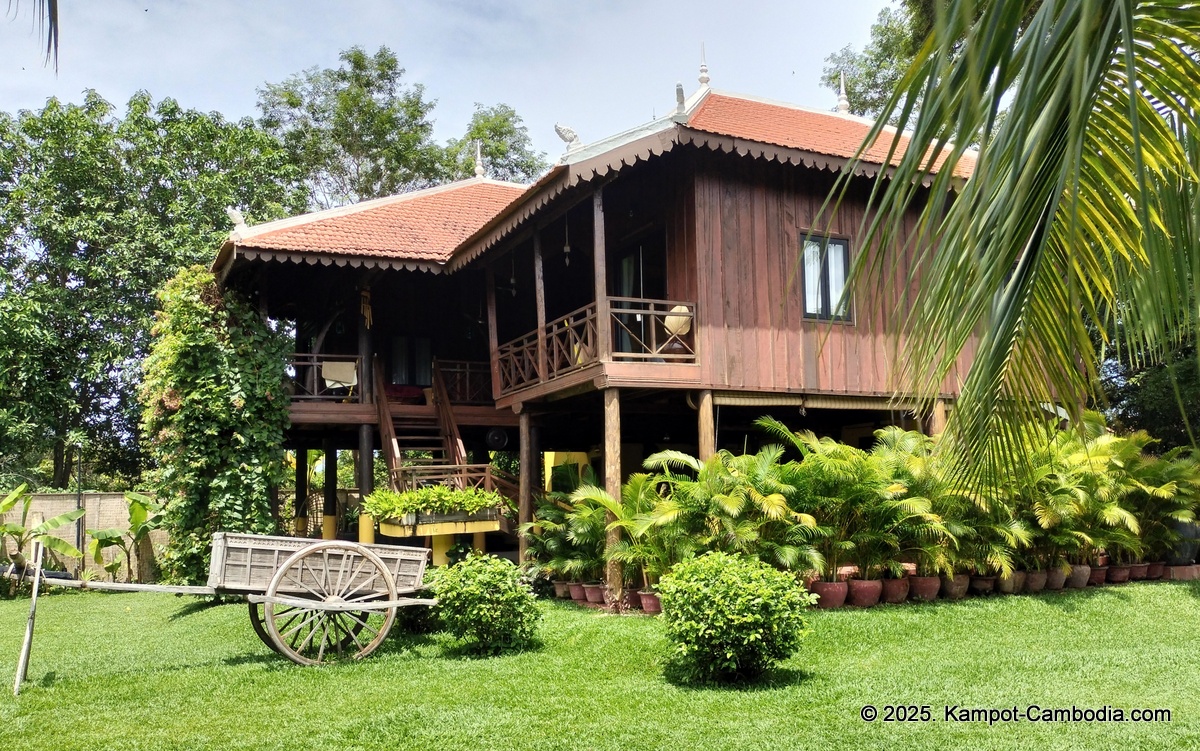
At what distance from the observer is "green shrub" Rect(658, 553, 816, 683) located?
6.47 metres

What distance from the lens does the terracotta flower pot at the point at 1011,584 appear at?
10023 mm

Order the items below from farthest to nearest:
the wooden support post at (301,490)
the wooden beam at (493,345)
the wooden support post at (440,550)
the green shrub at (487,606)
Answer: the wooden support post at (301,490), the wooden beam at (493,345), the wooden support post at (440,550), the green shrub at (487,606)

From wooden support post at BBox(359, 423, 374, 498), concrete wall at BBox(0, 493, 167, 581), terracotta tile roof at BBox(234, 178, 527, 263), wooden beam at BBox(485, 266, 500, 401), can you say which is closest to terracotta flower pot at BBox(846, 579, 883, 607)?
wooden beam at BBox(485, 266, 500, 401)

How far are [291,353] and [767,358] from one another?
24.3ft

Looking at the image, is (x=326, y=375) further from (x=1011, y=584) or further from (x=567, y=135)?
(x=1011, y=584)

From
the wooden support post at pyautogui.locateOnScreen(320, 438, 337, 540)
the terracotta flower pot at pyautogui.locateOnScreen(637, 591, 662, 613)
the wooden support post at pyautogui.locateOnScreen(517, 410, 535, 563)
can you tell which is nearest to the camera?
the terracotta flower pot at pyautogui.locateOnScreen(637, 591, 662, 613)

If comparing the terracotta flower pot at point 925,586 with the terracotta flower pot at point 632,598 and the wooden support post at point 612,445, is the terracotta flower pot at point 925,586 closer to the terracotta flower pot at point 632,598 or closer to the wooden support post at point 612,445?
the terracotta flower pot at point 632,598

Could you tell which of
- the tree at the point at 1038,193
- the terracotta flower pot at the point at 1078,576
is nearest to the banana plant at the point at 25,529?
the terracotta flower pot at the point at 1078,576

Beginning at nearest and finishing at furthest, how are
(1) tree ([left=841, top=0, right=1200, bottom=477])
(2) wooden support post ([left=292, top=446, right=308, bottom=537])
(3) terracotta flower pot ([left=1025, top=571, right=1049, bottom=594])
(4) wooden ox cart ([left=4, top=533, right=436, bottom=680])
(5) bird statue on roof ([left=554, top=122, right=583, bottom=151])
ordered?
(1) tree ([left=841, top=0, right=1200, bottom=477]), (4) wooden ox cart ([left=4, top=533, right=436, bottom=680]), (3) terracotta flower pot ([left=1025, top=571, right=1049, bottom=594]), (5) bird statue on roof ([left=554, top=122, right=583, bottom=151]), (2) wooden support post ([left=292, top=446, right=308, bottom=537])

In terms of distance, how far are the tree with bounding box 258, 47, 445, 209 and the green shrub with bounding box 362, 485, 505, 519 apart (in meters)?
16.7

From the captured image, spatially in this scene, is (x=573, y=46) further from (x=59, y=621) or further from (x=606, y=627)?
(x=59, y=621)

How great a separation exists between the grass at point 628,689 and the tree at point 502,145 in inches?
811

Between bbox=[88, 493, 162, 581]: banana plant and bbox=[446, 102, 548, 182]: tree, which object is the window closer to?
bbox=[88, 493, 162, 581]: banana plant

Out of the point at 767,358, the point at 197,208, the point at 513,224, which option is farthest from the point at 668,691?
→ the point at 197,208
